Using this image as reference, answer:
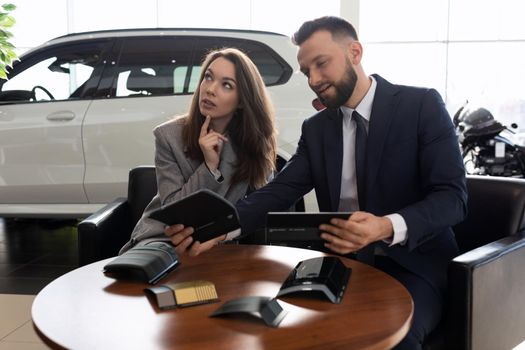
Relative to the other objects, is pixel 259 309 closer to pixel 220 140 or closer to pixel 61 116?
pixel 220 140

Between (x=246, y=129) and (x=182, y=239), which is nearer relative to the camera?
(x=182, y=239)

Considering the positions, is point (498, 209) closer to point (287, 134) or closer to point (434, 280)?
point (434, 280)

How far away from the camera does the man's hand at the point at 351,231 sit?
163cm

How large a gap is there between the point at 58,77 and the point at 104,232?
7.30 feet

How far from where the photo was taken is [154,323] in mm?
1312

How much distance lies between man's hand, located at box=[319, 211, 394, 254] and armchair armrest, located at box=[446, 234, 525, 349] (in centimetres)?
23

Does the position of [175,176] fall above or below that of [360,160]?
below

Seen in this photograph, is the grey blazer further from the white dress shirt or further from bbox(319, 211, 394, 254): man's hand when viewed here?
bbox(319, 211, 394, 254): man's hand

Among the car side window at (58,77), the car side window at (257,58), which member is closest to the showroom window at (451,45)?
the car side window at (257,58)

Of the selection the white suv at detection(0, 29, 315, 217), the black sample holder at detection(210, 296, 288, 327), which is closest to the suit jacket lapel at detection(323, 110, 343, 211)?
the black sample holder at detection(210, 296, 288, 327)

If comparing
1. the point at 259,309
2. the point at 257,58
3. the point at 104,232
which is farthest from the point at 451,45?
the point at 259,309

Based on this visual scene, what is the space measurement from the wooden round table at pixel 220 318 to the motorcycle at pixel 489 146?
436 cm

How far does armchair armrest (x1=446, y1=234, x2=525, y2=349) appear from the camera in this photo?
5.41 feet

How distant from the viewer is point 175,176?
234 cm
